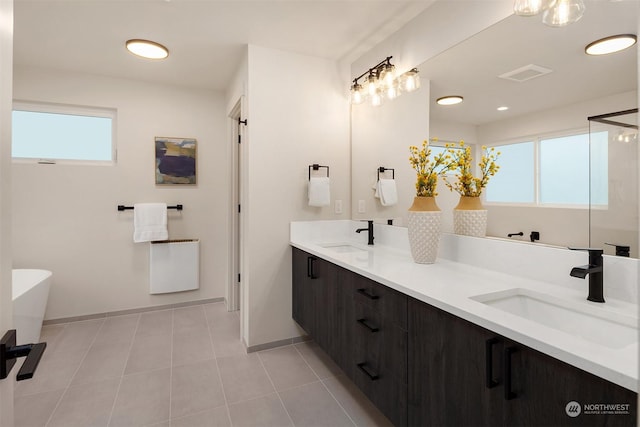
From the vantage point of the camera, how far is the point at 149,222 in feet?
10.8

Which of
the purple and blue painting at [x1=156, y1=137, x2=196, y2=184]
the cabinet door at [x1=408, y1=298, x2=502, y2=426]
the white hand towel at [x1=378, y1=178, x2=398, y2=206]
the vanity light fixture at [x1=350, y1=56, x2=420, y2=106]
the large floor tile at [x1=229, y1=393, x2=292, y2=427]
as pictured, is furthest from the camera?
the purple and blue painting at [x1=156, y1=137, x2=196, y2=184]

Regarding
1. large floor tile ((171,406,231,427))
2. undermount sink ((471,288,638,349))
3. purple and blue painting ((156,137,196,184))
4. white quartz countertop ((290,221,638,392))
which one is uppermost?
purple and blue painting ((156,137,196,184))

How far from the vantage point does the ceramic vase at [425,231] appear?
69.2 inches

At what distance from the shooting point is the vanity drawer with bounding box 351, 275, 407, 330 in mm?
1358

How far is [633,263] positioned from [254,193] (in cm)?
216

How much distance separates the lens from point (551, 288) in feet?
4.26

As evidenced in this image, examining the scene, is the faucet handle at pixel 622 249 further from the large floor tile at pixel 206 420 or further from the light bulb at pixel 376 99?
the large floor tile at pixel 206 420

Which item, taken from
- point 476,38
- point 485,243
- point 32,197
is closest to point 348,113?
point 476,38

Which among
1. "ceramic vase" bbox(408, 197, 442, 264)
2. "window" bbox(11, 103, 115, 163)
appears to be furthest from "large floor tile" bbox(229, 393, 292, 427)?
"window" bbox(11, 103, 115, 163)

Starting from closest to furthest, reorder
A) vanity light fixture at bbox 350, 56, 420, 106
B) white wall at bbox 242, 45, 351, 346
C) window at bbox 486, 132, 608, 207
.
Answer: window at bbox 486, 132, 608, 207
vanity light fixture at bbox 350, 56, 420, 106
white wall at bbox 242, 45, 351, 346

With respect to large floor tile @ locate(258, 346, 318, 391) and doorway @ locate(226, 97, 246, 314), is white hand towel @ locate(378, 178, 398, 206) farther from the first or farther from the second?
Answer: doorway @ locate(226, 97, 246, 314)

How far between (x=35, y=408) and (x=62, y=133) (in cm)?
246

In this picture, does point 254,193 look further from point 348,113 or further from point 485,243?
point 485,243

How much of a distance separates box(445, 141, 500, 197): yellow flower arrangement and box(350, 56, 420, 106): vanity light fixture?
0.58 m
